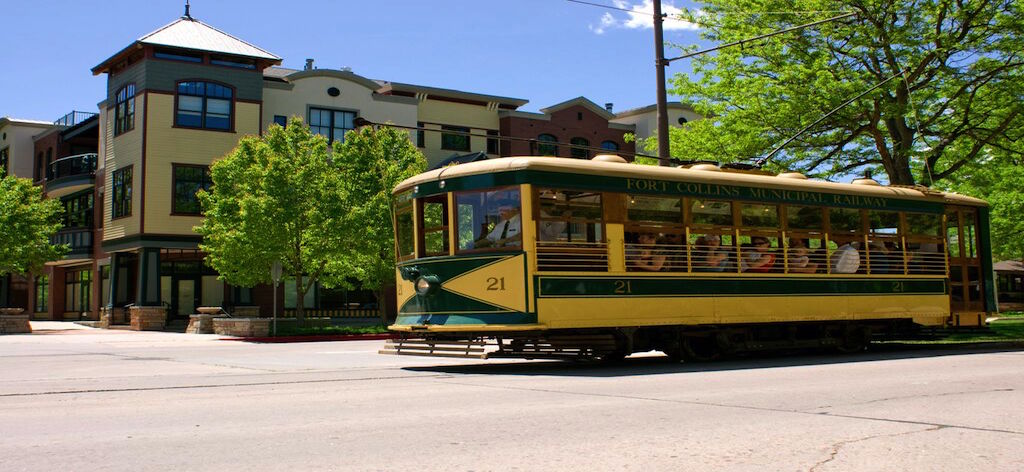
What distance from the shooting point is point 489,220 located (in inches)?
525

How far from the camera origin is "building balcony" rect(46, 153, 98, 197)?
140 feet

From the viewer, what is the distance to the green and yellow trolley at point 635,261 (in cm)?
1310

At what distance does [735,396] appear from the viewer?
9.59 m

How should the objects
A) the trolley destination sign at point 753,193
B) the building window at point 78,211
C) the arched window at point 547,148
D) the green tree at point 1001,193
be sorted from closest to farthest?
the trolley destination sign at point 753,193 → the green tree at point 1001,193 → the building window at point 78,211 → the arched window at point 547,148

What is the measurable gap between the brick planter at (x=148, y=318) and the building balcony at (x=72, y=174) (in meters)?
9.91

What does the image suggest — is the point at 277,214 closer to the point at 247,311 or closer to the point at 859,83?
the point at 247,311

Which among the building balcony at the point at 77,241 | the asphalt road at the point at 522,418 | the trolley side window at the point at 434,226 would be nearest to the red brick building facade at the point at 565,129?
the building balcony at the point at 77,241

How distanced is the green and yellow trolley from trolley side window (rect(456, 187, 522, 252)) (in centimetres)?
2

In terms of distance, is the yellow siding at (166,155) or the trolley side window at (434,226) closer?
the trolley side window at (434,226)

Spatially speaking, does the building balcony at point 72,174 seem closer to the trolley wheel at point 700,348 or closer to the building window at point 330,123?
the building window at point 330,123

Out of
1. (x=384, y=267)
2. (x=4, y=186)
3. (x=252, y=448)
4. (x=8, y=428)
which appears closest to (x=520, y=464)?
(x=252, y=448)

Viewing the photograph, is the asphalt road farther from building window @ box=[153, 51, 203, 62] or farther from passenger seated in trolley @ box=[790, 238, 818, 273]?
building window @ box=[153, 51, 203, 62]

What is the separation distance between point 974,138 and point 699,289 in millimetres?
15792

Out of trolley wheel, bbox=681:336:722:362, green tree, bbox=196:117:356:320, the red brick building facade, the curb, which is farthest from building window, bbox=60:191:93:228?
trolley wheel, bbox=681:336:722:362
